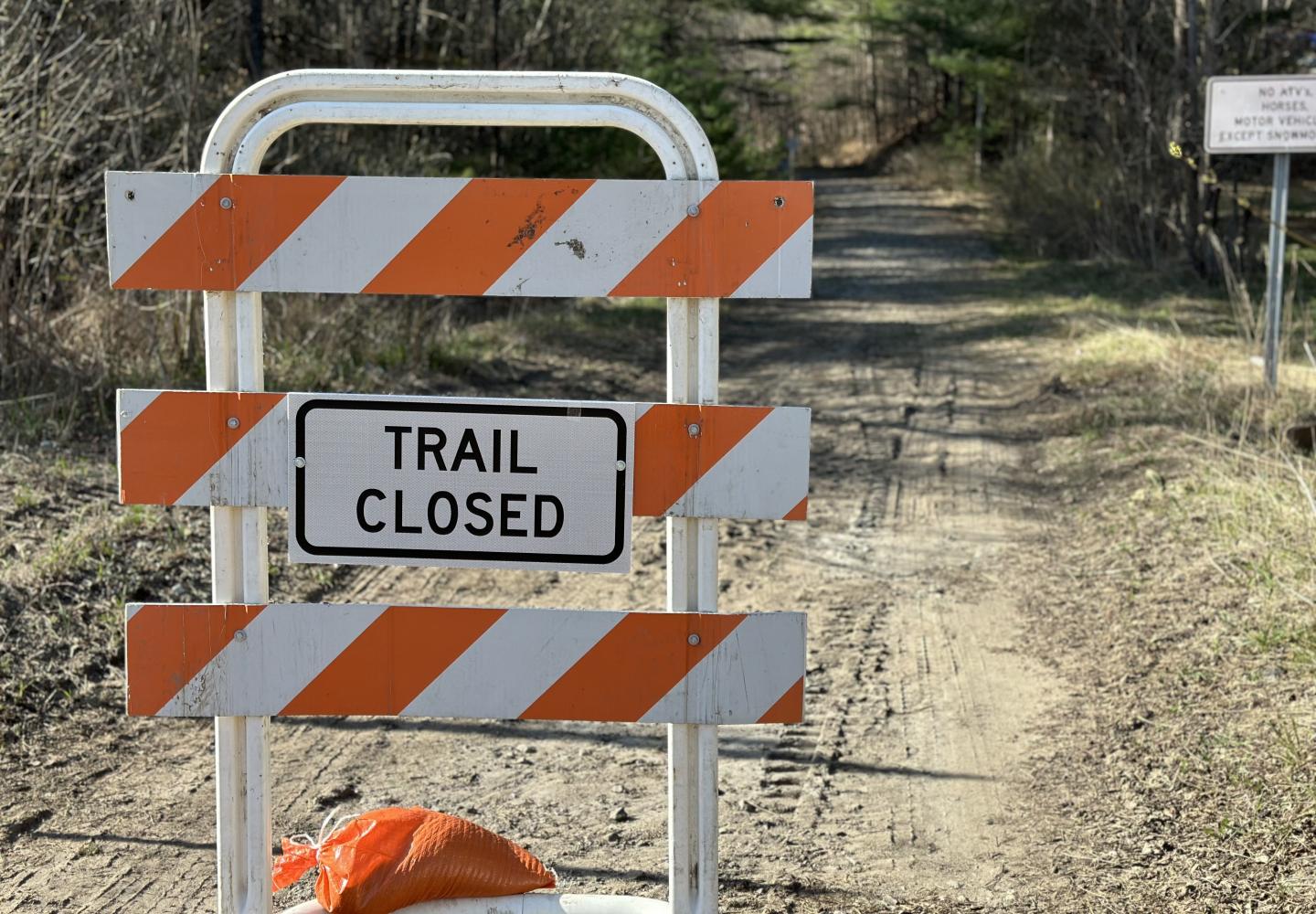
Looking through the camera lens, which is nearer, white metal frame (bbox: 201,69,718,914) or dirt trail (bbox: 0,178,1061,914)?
white metal frame (bbox: 201,69,718,914)

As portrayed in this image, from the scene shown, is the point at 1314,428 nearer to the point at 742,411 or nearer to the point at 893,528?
the point at 893,528

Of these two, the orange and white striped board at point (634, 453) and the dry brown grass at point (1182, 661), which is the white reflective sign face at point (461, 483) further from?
the dry brown grass at point (1182, 661)

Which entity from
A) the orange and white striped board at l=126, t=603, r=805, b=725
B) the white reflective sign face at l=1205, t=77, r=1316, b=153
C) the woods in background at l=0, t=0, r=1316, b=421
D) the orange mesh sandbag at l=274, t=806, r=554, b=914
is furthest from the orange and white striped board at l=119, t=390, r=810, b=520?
the white reflective sign face at l=1205, t=77, r=1316, b=153

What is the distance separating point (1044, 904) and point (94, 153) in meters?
8.69

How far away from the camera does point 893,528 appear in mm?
7766

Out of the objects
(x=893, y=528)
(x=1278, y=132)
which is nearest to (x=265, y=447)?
(x=893, y=528)

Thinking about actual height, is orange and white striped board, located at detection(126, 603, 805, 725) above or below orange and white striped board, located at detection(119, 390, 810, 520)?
below

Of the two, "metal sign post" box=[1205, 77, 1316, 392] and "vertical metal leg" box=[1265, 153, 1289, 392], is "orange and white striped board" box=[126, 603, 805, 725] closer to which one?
"vertical metal leg" box=[1265, 153, 1289, 392]

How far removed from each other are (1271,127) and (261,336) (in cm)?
1031

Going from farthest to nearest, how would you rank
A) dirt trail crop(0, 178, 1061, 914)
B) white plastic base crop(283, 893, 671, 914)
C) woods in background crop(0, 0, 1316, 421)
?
woods in background crop(0, 0, 1316, 421)
dirt trail crop(0, 178, 1061, 914)
white plastic base crop(283, 893, 671, 914)

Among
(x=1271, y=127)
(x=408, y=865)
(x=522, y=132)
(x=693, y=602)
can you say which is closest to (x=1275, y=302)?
(x=1271, y=127)

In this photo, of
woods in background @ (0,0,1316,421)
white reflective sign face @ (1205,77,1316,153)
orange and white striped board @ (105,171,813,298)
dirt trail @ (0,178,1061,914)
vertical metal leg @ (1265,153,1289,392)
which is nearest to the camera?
orange and white striped board @ (105,171,813,298)

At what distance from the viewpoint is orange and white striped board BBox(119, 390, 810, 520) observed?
2873mm

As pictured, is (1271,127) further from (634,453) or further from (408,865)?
(408,865)
